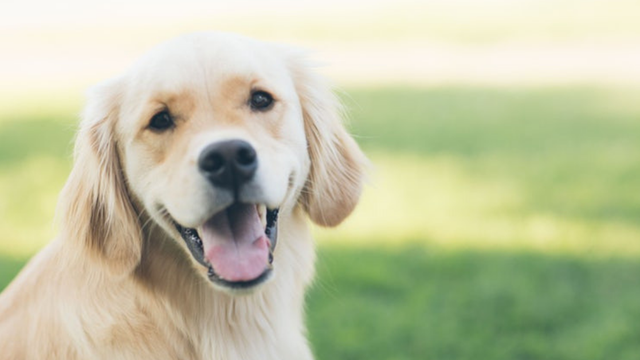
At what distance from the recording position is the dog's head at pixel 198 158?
3072 millimetres

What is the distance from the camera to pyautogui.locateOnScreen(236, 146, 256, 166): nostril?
9.88ft

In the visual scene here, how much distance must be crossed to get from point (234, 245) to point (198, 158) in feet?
1.19

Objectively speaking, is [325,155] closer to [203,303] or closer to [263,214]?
[263,214]

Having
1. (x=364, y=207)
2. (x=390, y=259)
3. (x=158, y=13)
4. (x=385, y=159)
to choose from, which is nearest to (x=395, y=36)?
(x=158, y=13)

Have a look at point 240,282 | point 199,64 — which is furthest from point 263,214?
point 199,64

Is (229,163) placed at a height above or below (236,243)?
above

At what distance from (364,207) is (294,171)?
4.45 meters

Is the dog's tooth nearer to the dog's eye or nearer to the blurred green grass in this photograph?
the dog's eye

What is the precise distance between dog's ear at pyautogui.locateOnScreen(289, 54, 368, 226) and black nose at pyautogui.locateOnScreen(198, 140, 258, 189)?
0.64 metres

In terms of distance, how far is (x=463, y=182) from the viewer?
837 centimetres

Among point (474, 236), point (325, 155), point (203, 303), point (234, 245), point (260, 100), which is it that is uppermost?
point (260, 100)

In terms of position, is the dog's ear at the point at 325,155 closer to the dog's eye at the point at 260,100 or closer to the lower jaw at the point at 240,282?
the dog's eye at the point at 260,100

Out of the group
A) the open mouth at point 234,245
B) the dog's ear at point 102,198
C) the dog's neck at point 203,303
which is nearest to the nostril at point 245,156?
the open mouth at point 234,245

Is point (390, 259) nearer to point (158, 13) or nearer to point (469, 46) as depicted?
point (469, 46)
